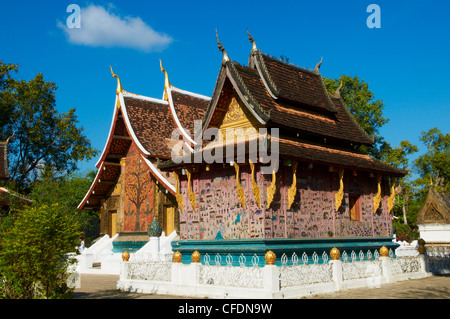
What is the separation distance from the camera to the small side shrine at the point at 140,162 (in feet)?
72.5

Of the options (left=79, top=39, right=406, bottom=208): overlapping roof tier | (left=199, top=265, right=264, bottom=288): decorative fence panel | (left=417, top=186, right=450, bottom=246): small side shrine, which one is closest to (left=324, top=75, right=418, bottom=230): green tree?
(left=417, top=186, right=450, bottom=246): small side shrine

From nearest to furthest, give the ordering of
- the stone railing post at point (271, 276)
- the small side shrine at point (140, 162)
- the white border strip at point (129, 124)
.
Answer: the stone railing post at point (271, 276) < the white border strip at point (129, 124) < the small side shrine at point (140, 162)

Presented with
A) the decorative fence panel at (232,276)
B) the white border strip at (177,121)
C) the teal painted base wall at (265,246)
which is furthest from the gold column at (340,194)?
the white border strip at (177,121)

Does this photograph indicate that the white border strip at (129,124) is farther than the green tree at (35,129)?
No

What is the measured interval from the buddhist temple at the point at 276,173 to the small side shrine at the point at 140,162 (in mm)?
6121

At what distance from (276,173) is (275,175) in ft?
0.80

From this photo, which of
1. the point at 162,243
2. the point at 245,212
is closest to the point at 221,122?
the point at 245,212

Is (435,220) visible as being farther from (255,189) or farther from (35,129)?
(35,129)

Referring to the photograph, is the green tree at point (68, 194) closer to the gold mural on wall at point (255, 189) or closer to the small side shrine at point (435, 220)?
the gold mural on wall at point (255, 189)

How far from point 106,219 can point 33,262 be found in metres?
17.4
